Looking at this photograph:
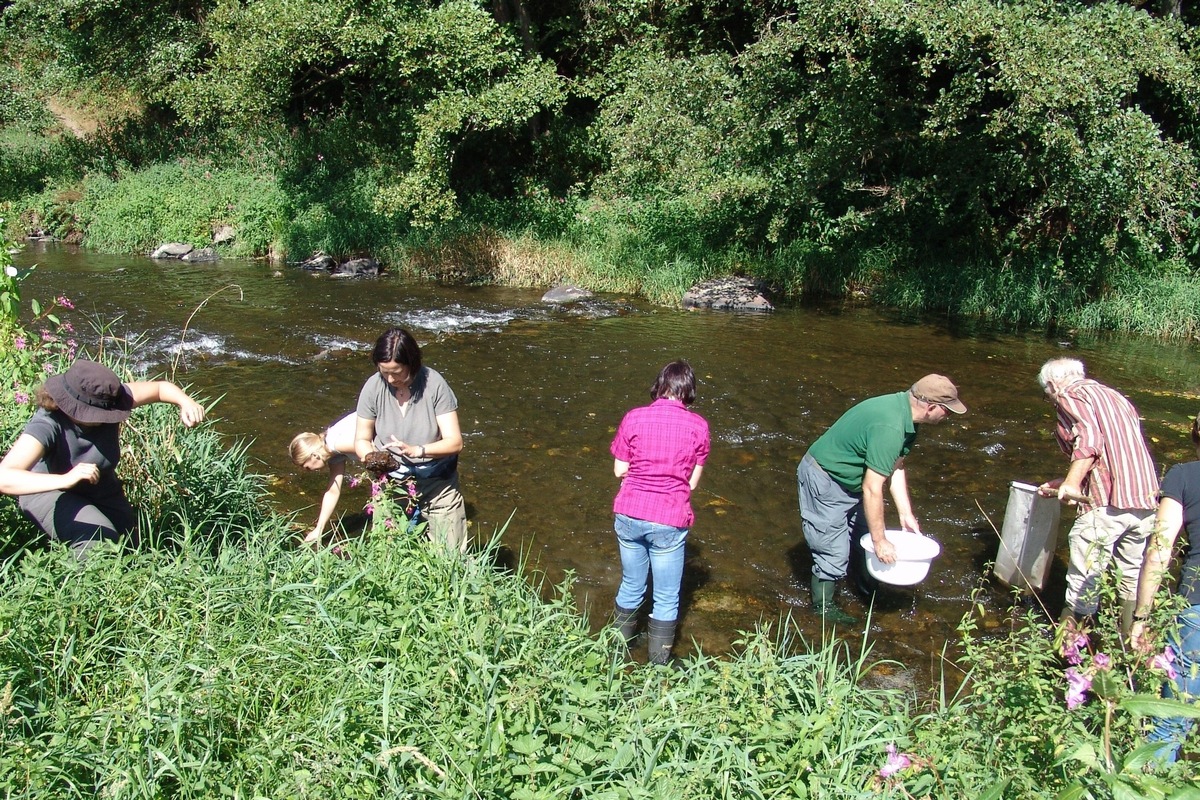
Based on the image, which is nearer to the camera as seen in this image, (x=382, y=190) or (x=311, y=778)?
(x=311, y=778)

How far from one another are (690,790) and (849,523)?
2.60 meters

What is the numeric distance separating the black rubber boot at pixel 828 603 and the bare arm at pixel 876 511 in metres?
0.57

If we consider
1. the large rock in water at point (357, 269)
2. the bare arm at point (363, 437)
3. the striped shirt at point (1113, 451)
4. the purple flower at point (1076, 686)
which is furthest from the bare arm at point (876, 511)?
the large rock in water at point (357, 269)

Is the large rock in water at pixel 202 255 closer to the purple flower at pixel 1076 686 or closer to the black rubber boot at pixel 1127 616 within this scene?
the black rubber boot at pixel 1127 616

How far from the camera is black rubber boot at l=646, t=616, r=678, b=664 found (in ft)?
15.3

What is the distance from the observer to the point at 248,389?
9414mm

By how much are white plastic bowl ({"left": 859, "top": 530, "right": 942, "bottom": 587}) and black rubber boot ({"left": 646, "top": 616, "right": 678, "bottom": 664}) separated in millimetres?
1195

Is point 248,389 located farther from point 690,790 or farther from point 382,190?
point 382,190

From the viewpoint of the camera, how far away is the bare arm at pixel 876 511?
4.70m

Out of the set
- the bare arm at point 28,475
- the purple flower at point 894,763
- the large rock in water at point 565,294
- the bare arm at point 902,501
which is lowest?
the large rock in water at point 565,294

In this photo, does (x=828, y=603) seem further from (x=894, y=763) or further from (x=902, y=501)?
(x=894, y=763)

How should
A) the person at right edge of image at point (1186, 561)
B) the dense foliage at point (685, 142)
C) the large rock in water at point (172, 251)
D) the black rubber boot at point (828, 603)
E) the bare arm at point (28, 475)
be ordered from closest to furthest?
the person at right edge of image at point (1186, 561), the bare arm at point (28, 475), the black rubber boot at point (828, 603), the dense foliage at point (685, 142), the large rock in water at point (172, 251)

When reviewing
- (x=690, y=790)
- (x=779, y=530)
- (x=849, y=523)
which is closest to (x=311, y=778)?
(x=690, y=790)

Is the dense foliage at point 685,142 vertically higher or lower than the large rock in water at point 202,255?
higher
